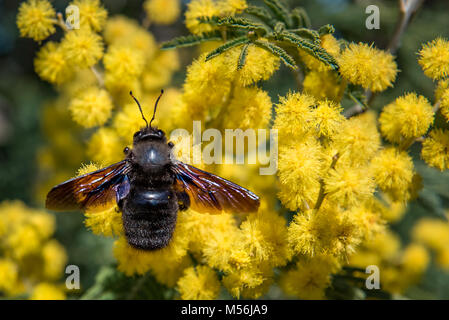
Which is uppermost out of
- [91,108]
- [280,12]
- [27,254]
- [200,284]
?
[280,12]

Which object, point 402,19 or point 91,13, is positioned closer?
point 91,13

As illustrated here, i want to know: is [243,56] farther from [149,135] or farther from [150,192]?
[150,192]

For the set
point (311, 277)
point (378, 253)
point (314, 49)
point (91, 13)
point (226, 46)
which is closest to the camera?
point (314, 49)

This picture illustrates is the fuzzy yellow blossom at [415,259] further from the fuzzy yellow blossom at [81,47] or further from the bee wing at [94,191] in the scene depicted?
the fuzzy yellow blossom at [81,47]

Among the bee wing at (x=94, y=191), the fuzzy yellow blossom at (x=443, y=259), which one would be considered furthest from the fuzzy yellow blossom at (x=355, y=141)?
the fuzzy yellow blossom at (x=443, y=259)

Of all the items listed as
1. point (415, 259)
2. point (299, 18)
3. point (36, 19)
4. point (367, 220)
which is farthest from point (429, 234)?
point (36, 19)

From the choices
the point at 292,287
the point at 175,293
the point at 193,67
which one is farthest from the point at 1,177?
the point at 292,287
